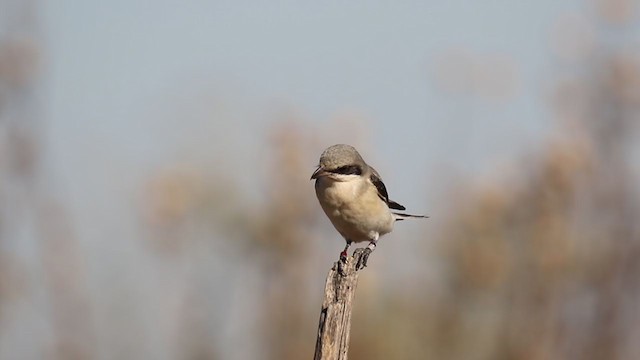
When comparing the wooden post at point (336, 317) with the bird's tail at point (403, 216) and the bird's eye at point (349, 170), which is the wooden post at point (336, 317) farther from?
the bird's tail at point (403, 216)

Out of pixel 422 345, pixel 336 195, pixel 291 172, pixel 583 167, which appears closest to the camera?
pixel 336 195

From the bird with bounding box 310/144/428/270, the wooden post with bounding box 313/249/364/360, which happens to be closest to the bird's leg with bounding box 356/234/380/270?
the bird with bounding box 310/144/428/270

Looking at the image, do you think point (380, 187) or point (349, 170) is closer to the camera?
point (349, 170)

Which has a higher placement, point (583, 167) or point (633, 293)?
point (583, 167)

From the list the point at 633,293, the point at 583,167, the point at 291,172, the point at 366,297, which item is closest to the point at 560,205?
the point at 583,167

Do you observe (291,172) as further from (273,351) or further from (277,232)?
(273,351)

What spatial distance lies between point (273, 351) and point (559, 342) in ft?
6.98

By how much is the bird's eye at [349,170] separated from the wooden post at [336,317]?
50.7 inches

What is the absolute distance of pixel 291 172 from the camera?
630 centimetres

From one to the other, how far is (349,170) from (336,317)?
1.77m

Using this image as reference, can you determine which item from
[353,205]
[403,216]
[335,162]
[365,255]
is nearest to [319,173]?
[335,162]

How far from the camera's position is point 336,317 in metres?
3.94

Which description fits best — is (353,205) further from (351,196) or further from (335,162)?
(335,162)

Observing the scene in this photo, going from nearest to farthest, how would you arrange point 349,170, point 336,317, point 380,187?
1. point 336,317
2. point 349,170
3. point 380,187
